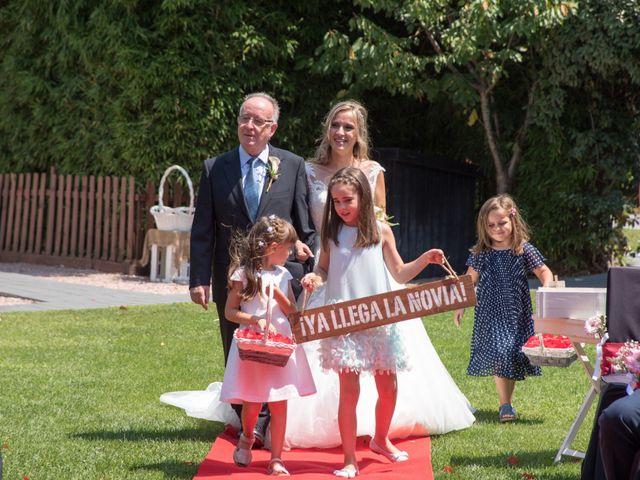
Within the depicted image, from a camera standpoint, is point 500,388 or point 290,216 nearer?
point 290,216

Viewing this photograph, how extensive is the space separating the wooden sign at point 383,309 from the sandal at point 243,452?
0.69 metres

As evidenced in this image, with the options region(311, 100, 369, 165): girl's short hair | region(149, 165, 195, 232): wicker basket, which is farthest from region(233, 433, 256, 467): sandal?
region(149, 165, 195, 232): wicker basket

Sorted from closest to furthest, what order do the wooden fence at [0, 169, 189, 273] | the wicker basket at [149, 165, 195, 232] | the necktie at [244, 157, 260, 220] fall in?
the necktie at [244, 157, 260, 220]
the wicker basket at [149, 165, 195, 232]
the wooden fence at [0, 169, 189, 273]

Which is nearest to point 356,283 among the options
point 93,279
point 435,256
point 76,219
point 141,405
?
point 435,256

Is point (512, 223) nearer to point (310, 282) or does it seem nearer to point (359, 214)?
point (359, 214)

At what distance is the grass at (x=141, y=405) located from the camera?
538 cm

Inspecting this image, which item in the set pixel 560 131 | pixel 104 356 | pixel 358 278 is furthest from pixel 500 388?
pixel 560 131

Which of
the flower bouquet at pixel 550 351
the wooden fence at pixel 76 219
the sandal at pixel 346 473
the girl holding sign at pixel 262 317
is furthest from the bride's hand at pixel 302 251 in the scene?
the wooden fence at pixel 76 219

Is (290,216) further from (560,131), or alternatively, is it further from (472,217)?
(472,217)

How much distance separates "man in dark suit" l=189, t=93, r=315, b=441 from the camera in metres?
5.64

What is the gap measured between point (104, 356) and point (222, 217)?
3215 mm

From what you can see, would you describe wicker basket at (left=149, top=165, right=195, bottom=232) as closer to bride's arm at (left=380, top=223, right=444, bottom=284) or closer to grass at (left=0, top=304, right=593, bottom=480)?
grass at (left=0, top=304, right=593, bottom=480)

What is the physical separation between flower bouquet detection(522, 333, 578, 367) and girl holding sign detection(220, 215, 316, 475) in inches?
50.4

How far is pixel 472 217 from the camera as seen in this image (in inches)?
668
